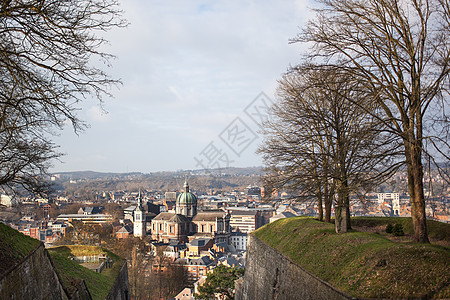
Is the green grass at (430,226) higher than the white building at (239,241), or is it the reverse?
the green grass at (430,226)

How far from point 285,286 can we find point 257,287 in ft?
17.2

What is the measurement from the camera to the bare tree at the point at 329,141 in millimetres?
11820

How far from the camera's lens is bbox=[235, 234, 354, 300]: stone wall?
11.4m

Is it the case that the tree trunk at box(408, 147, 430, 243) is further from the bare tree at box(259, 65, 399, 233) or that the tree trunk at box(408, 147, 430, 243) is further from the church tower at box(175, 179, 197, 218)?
the church tower at box(175, 179, 197, 218)

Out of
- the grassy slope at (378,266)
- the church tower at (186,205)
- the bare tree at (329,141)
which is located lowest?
the church tower at (186,205)

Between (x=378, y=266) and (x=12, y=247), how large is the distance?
7.15 meters

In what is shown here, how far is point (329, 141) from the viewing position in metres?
18.0

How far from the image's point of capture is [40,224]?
4218 inches

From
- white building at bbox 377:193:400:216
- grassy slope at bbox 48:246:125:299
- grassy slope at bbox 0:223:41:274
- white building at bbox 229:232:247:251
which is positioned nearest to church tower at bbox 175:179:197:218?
white building at bbox 229:232:247:251

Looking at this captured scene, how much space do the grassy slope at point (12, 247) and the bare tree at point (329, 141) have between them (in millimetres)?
7337

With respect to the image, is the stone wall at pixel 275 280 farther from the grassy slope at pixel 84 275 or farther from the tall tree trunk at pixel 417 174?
the grassy slope at pixel 84 275

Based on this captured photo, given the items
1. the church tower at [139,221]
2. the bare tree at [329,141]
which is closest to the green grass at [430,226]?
the bare tree at [329,141]

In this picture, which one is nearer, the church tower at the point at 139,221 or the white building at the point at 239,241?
the church tower at the point at 139,221

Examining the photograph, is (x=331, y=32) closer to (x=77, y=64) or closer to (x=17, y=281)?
(x=77, y=64)
